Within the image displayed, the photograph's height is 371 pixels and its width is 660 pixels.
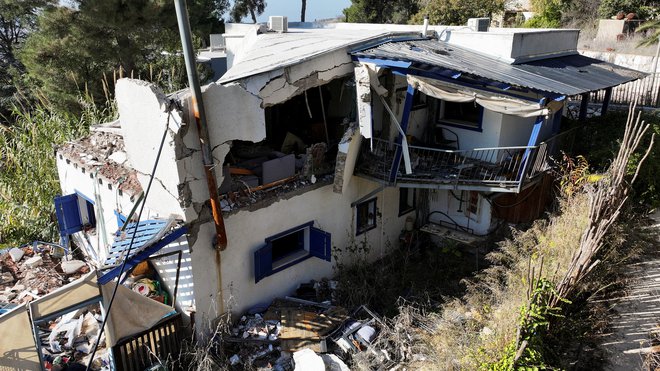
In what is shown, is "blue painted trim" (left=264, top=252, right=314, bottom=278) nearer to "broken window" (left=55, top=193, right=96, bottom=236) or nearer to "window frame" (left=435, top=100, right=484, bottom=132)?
"broken window" (left=55, top=193, right=96, bottom=236)

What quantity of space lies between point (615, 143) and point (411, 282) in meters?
6.45

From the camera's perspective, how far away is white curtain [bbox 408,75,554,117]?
10.3 metres

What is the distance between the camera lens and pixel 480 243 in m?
12.9

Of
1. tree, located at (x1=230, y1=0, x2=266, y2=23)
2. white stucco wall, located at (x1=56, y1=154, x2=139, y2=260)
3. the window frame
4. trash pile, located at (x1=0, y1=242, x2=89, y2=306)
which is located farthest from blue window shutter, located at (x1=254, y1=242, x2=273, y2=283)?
tree, located at (x1=230, y1=0, x2=266, y2=23)

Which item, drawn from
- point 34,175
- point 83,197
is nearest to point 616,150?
point 83,197

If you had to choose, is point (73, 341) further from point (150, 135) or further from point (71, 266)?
point (150, 135)

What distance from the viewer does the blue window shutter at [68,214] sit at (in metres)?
12.2

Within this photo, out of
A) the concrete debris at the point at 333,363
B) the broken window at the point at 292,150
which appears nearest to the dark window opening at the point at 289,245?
the broken window at the point at 292,150

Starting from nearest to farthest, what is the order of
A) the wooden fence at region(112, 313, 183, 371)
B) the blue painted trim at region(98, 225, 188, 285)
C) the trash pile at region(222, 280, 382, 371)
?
the blue painted trim at region(98, 225, 188, 285) < the wooden fence at region(112, 313, 183, 371) < the trash pile at region(222, 280, 382, 371)

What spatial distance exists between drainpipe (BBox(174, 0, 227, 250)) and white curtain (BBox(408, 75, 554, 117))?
4747 mm

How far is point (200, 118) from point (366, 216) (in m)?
6.06

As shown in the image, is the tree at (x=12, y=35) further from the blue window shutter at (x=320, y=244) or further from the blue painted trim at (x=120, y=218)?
the blue window shutter at (x=320, y=244)

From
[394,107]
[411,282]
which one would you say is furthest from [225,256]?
[394,107]

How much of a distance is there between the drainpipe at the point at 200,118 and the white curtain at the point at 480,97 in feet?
15.6
